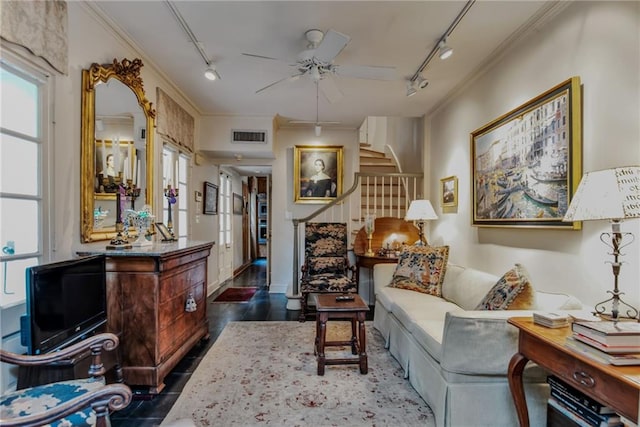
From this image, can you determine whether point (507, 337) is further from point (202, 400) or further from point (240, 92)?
point (240, 92)

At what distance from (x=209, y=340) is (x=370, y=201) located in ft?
10.9

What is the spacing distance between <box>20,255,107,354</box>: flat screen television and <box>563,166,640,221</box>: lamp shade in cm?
260

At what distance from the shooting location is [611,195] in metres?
1.32

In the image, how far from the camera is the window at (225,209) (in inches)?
236

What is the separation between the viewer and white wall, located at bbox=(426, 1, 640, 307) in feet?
5.59

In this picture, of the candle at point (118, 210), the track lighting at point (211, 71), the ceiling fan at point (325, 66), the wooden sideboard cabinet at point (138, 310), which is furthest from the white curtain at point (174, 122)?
the wooden sideboard cabinet at point (138, 310)

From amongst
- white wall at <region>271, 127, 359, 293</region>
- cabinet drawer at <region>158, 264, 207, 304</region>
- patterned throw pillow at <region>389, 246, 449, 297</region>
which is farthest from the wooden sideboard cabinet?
white wall at <region>271, 127, 359, 293</region>

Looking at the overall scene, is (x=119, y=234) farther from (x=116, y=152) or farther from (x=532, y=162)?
(x=532, y=162)

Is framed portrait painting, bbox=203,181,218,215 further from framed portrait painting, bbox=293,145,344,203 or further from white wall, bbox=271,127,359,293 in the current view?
framed portrait painting, bbox=293,145,344,203

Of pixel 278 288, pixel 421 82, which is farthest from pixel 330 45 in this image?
pixel 278 288

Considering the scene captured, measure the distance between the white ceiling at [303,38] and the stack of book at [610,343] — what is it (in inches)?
86.8

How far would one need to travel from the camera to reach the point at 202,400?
84.4 inches

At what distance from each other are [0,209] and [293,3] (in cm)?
221

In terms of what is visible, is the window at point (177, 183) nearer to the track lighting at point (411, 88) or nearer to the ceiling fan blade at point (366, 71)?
the ceiling fan blade at point (366, 71)
